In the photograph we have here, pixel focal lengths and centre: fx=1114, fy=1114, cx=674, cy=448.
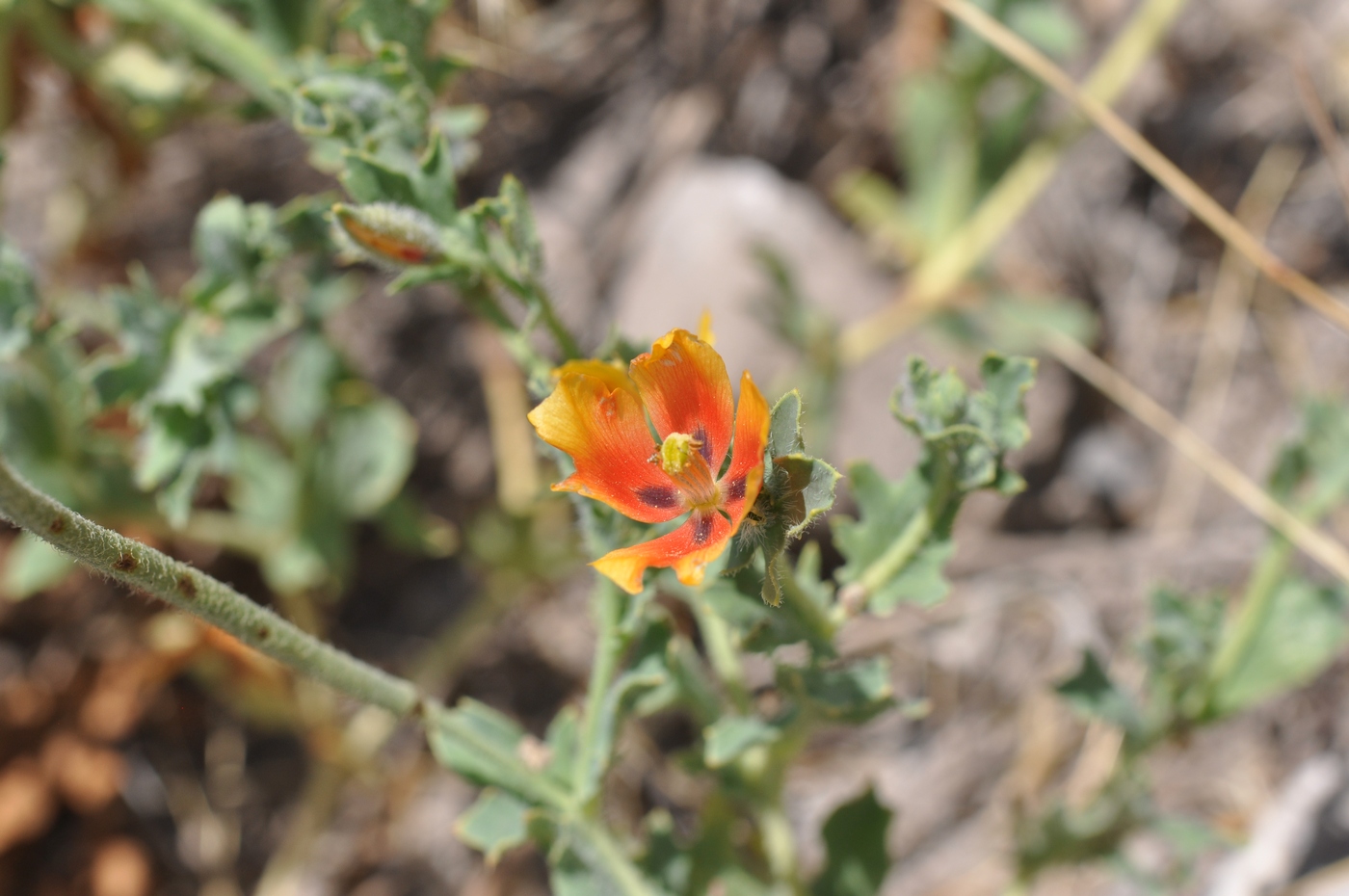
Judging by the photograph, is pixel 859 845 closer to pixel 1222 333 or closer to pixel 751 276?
pixel 751 276

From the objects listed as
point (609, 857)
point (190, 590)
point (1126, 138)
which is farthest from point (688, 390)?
point (1126, 138)

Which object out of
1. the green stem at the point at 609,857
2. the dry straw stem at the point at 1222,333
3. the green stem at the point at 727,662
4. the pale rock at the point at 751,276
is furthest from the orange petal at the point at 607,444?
the dry straw stem at the point at 1222,333

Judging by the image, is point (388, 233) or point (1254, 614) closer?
point (388, 233)

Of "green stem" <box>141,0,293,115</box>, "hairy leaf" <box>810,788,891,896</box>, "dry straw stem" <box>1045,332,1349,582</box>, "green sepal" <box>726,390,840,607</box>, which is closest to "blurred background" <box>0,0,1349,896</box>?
"dry straw stem" <box>1045,332,1349,582</box>

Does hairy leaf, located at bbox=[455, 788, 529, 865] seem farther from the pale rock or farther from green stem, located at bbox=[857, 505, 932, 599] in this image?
the pale rock

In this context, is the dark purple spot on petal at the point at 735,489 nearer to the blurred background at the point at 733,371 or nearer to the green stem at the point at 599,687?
the green stem at the point at 599,687
